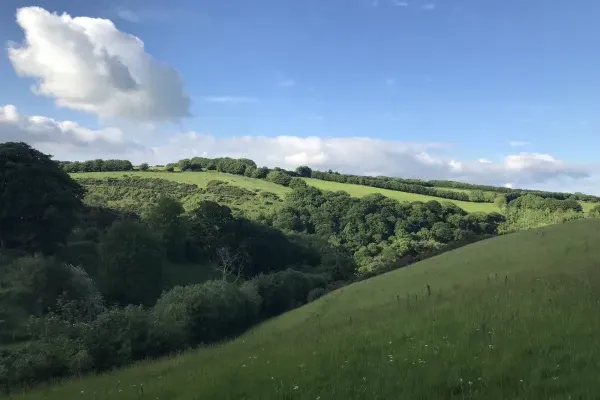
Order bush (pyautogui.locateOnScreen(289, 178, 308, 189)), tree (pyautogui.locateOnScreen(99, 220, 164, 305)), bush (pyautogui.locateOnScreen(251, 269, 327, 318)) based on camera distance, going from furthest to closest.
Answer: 1. bush (pyautogui.locateOnScreen(289, 178, 308, 189))
2. bush (pyautogui.locateOnScreen(251, 269, 327, 318))
3. tree (pyautogui.locateOnScreen(99, 220, 164, 305))

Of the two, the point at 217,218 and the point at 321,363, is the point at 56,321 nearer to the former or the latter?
the point at 321,363

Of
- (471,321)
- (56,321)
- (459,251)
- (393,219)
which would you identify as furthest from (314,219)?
(471,321)

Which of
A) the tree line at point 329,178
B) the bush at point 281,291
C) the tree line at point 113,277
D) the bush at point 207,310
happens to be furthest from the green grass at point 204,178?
the bush at point 207,310

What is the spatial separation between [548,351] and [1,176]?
6555 cm

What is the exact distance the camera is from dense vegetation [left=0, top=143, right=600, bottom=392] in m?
32.8

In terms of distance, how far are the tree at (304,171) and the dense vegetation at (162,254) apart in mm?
40950

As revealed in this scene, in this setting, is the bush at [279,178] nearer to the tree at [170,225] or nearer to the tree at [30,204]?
the tree at [170,225]

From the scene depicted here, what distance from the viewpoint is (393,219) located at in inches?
4894

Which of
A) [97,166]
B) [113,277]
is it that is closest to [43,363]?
[113,277]

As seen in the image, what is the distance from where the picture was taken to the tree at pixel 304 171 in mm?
183250

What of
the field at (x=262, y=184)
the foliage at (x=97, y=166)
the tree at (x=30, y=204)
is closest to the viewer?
the tree at (x=30, y=204)

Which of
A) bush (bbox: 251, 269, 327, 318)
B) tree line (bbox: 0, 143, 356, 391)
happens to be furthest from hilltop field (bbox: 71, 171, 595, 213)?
bush (bbox: 251, 269, 327, 318)

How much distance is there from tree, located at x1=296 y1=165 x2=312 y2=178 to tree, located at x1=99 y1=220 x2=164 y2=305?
392ft

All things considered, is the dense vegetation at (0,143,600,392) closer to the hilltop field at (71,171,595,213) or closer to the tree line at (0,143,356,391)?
the tree line at (0,143,356,391)
